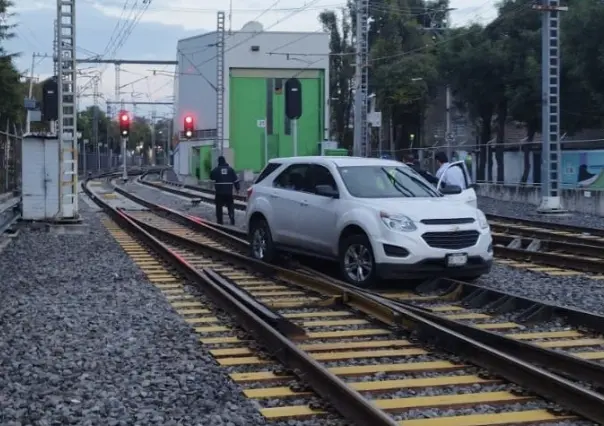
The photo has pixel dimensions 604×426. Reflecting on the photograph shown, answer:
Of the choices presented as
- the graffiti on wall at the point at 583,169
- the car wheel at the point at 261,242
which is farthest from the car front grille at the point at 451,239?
the graffiti on wall at the point at 583,169

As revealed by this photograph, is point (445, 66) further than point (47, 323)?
Yes

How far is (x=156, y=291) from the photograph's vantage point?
Answer: 12.0 m

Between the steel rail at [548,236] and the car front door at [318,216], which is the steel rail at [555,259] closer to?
the steel rail at [548,236]

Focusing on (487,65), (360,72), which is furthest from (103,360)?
(487,65)

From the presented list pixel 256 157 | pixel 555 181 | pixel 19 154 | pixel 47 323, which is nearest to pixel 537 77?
pixel 555 181

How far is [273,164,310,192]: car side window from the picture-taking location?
44.3 feet

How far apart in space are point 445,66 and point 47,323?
130ft

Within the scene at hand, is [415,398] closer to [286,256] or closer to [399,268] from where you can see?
[399,268]

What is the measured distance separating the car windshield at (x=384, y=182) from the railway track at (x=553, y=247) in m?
2.44

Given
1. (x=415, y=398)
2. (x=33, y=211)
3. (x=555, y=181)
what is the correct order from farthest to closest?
(x=555, y=181)
(x=33, y=211)
(x=415, y=398)

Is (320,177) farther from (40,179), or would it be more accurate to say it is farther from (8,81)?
(8,81)

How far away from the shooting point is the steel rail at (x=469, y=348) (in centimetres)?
614

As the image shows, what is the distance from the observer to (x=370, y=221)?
11.5 meters

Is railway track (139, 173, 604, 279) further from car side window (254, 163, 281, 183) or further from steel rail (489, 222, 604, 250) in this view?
car side window (254, 163, 281, 183)
